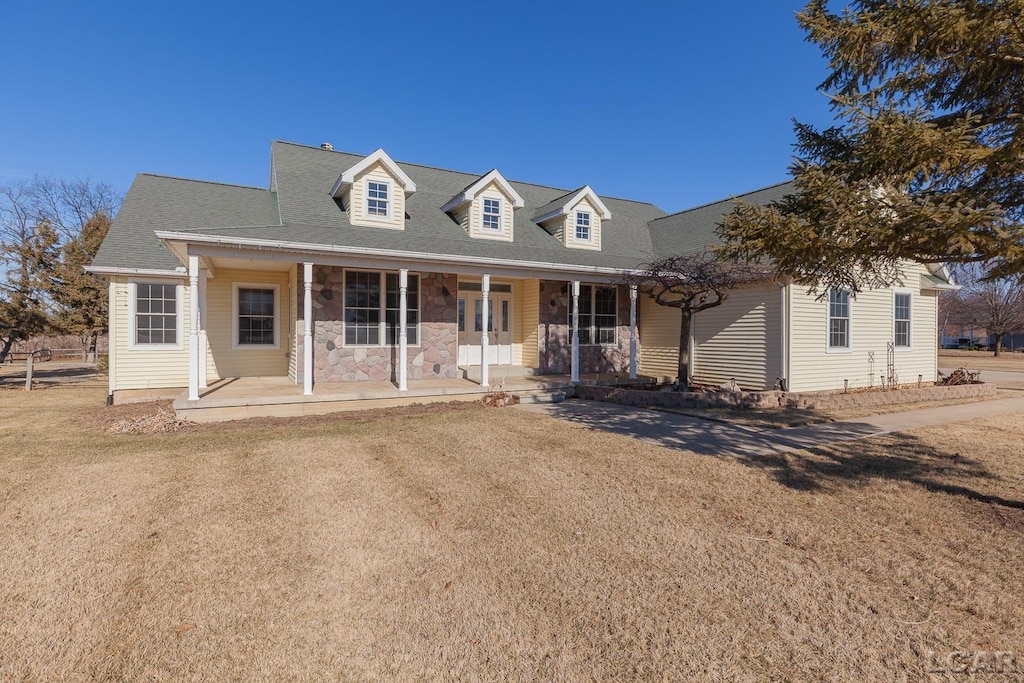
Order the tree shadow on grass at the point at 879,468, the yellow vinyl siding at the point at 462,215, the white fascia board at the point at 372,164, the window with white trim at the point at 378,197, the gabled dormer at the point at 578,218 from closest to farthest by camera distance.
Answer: the tree shadow on grass at the point at 879,468 → the white fascia board at the point at 372,164 → the window with white trim at the point at 378,197 → the yellow vinyl siding at the point at 462,215 → the gabled dormer at the point at 578,218

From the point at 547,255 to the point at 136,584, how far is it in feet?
36.7

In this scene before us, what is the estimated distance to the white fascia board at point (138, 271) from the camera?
11.1 m

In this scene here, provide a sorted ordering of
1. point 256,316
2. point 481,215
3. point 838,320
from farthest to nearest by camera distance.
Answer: point 481,215, point 256,316, point 838,320

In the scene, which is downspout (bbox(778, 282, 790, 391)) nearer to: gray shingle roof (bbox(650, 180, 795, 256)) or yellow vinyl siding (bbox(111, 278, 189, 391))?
gray shingle roof (bbox(650, 180, 795, 256))

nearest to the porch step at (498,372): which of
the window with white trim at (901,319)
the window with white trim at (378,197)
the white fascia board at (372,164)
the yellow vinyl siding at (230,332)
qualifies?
the window with white trim at (378,197)

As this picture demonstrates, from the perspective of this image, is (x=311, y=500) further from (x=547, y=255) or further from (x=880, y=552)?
(x=547, y=255)

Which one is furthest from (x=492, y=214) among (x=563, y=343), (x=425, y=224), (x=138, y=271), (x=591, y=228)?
(x=138, y=271)

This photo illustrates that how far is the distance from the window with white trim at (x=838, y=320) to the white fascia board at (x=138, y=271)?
51.9 feet

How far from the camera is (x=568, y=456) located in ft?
22.2

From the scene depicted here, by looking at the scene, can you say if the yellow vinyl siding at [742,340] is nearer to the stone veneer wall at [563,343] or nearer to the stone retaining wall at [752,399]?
the stone retaining wall at [752,399]

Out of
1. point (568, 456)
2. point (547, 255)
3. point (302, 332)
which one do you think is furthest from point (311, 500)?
point (547, 255)

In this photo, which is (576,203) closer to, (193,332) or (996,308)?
(193,332)

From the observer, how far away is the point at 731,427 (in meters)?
8.76

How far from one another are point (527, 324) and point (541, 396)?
332cm
